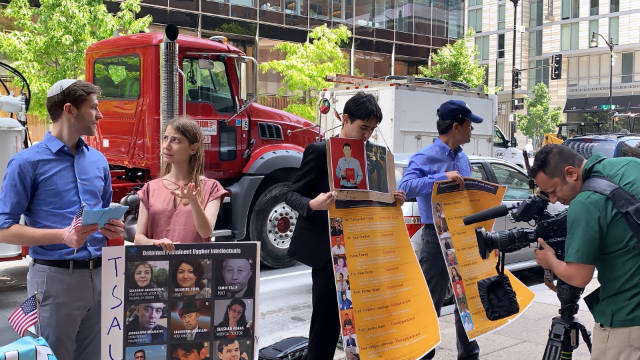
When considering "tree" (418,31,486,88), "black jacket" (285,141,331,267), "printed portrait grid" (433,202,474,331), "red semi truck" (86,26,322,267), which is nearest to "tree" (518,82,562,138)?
"tree" (418,31,486,88)

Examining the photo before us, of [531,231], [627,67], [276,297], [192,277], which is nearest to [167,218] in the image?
[192,277]

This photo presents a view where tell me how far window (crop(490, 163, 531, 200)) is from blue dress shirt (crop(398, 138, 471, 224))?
10.6 feet

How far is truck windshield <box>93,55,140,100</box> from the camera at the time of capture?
26.9ft

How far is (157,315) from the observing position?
270cm

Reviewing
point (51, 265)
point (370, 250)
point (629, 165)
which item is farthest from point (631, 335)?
point (51, 265)

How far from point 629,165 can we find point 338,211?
4.97 ft

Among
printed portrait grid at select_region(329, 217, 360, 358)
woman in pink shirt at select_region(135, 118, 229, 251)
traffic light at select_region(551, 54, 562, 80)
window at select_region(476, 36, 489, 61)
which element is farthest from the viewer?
window at select_region(476, 36, 489, 61)

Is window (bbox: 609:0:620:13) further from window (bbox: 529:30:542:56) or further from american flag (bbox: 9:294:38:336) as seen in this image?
american flag (bbox: 9:294:38:336)

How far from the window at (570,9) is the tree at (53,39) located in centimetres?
5850

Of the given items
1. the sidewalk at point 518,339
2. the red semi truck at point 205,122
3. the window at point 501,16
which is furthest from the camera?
→ the window at point 501,16

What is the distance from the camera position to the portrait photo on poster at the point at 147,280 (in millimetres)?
2678

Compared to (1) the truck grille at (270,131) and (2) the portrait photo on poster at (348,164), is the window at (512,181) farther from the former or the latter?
A: (2) the portrait photo on poster at (348,164)

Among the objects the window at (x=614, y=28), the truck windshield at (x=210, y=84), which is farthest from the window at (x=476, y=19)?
the truck windshield at (x=210, y=84)

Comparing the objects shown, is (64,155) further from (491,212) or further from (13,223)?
(491,212)
